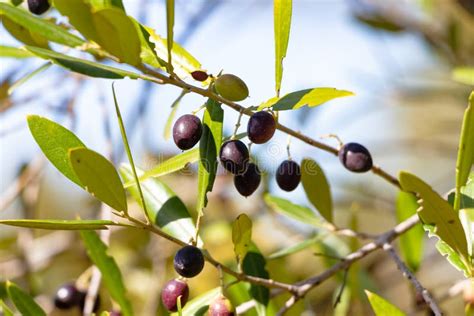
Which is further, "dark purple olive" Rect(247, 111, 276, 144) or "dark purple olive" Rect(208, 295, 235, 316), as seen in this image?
"dark purple olive" Rect(208, 295, 235, 316)

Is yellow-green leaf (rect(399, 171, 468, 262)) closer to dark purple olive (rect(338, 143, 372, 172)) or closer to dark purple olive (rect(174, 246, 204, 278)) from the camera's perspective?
dark purple olive (rect(338, 143, 372, 172))

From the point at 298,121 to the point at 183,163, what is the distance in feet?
5.32

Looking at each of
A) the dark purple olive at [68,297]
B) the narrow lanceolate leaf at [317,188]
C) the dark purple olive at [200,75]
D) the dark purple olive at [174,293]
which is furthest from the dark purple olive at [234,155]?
the dark purple olive at [68,297]

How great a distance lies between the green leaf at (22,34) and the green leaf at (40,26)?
217mm

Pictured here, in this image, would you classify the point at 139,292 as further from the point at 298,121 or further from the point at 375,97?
the point at 375,97

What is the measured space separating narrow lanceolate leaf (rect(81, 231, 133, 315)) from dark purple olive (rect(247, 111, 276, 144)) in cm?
58

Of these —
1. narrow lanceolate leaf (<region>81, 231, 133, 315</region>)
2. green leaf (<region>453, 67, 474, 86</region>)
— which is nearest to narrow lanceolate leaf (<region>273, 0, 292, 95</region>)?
narrow lanceolate leaf (<region>81, 231, 133, 315</region>)

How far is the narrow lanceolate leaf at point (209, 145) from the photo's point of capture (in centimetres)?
119

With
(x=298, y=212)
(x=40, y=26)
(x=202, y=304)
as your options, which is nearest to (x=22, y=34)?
(x=40, y=26)

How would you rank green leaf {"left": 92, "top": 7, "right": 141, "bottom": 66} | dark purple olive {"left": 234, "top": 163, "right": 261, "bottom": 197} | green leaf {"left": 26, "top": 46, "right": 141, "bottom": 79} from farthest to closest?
dark purple olive {"left": 234, "top": 163, "right": 261, "bottom": 197} → green leaf {"left": 26, "top": 46, "right": 141, "bottom": 79} → green leaf {"left": 92, "top": 7, "right": 141, "bottom": 66}

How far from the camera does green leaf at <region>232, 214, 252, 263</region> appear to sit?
1.24 meters

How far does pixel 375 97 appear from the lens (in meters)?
3.12

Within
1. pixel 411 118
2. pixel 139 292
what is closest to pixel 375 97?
pixel 139 292

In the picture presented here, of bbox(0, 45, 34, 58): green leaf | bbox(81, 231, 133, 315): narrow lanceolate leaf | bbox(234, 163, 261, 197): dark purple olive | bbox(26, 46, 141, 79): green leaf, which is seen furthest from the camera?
bbox(81, 231, 133, 315): narrow lanceolate leaf
